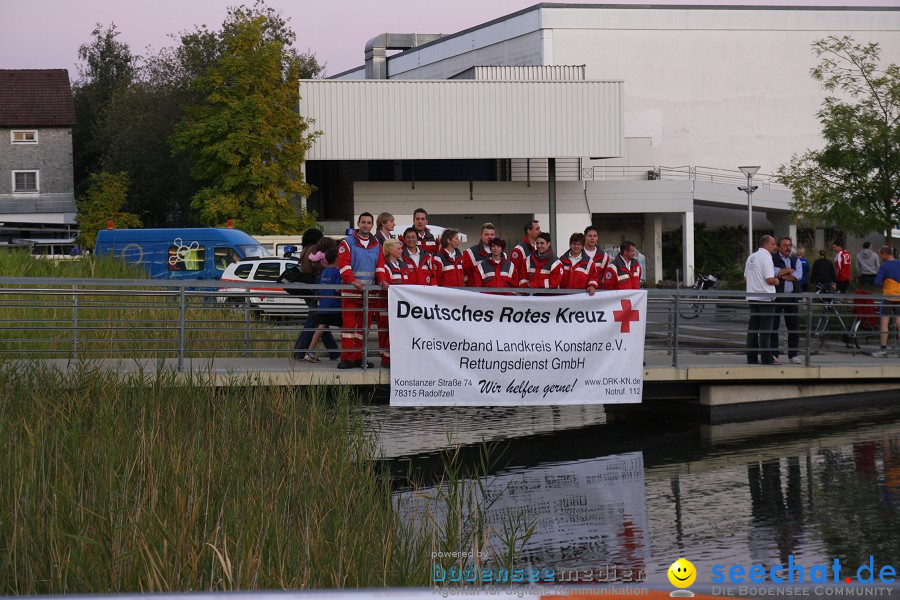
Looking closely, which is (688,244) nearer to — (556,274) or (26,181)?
(26,181)

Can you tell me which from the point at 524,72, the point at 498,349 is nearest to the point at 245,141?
the point at 524,72

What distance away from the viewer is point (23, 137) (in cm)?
6003

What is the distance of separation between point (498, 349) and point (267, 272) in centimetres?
1444

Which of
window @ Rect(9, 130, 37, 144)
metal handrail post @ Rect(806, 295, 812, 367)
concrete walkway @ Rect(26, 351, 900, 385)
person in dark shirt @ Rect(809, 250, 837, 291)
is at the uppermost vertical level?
window @ Rect(9, 130, 37, 144)

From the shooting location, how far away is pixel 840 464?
12.2 meters

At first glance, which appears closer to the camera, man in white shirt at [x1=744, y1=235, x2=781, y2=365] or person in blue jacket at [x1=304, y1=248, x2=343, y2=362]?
person in blue jacket at [x1=304, y1=248, x2=343, y2=362]

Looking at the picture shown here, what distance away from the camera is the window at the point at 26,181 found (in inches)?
2352

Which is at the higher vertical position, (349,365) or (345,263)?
(345,263)

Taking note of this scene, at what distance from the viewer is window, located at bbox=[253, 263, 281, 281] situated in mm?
27172

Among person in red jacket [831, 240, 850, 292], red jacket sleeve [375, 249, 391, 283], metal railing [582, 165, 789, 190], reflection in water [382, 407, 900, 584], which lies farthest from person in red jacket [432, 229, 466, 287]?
metal railing [582, 165, 789, 190]

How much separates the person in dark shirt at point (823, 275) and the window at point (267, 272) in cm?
1150

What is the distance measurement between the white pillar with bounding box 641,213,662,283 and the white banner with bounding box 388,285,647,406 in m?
41.2

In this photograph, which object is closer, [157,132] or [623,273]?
[623,273]

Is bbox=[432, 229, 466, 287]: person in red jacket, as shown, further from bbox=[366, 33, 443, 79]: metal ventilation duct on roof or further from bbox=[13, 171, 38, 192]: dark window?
bbox=[366, 33, 443, 79]: metal ventilation duct on roof
